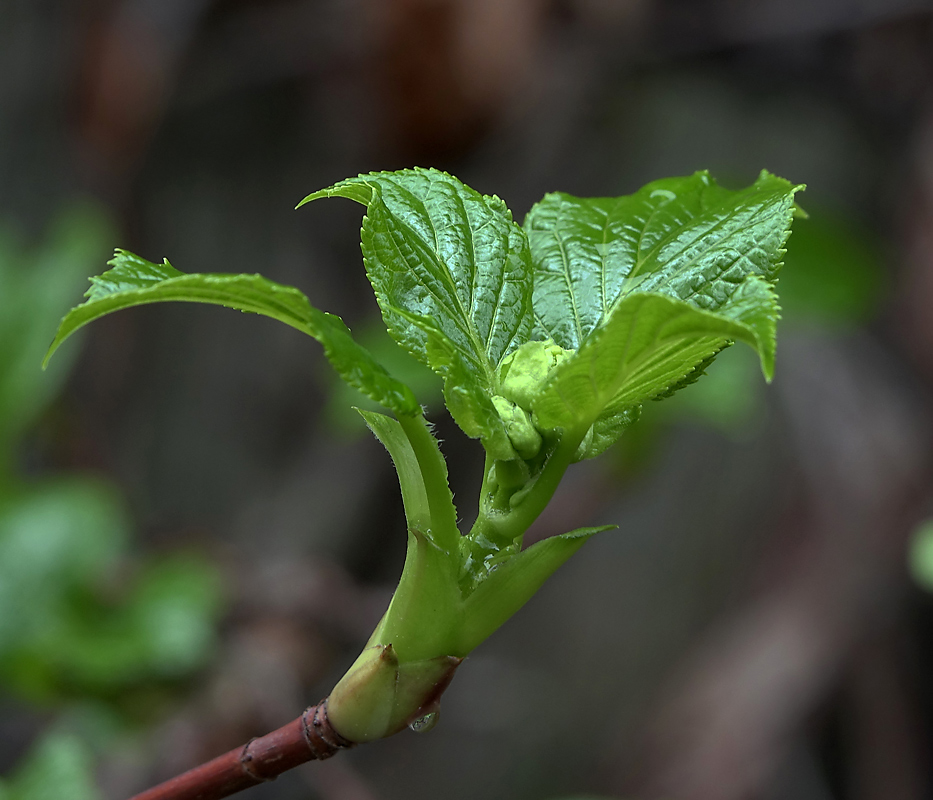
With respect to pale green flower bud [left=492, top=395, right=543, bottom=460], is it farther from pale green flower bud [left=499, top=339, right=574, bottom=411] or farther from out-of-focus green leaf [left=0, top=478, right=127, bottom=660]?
out-of-focus green leaf [left=0, top=478, right=127, bottom=660]

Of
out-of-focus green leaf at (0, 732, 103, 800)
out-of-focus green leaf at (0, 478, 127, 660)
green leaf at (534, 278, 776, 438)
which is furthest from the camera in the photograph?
out-of-focus green leaf at (0, 478, 127, 660)

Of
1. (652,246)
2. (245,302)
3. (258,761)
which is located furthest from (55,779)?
(652,246)

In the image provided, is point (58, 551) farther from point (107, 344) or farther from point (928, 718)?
point (928, 718)

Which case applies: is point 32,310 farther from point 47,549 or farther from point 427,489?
point 427,489

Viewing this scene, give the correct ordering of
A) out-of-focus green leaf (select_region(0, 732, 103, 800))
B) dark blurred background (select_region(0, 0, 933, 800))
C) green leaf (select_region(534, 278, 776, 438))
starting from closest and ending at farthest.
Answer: green leaf (select_region(534, 278, 776, 438)) < out-of-focus green leaf (select_region(0, 732, 103, 800)) < dark blurred background (select_region(0, 0, 933, 800))

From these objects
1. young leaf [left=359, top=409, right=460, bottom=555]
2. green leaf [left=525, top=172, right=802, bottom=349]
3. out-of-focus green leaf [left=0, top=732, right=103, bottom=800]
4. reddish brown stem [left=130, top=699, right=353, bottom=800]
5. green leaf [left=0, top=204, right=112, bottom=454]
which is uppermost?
green leaf [left=0, top=204, right=112, bottom=454]

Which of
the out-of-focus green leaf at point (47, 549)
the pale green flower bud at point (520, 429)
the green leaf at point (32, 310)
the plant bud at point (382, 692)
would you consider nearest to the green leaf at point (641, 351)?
the pale green flower bud at point (520, 429)

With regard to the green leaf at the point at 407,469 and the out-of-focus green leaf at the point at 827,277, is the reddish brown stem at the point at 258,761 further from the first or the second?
the out-of-focus green leaf at the point at 827,277

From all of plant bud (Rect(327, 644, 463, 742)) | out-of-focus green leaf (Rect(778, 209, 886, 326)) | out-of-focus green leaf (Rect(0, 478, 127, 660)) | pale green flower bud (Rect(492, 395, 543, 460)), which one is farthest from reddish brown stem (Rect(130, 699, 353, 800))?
out-of-focus green leaf (Rect(778, 209, 886, 326))

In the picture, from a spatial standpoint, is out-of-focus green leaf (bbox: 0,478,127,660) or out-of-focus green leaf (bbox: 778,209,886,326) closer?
out-of-focus green leaf (bbox: 0,478,127,660)
